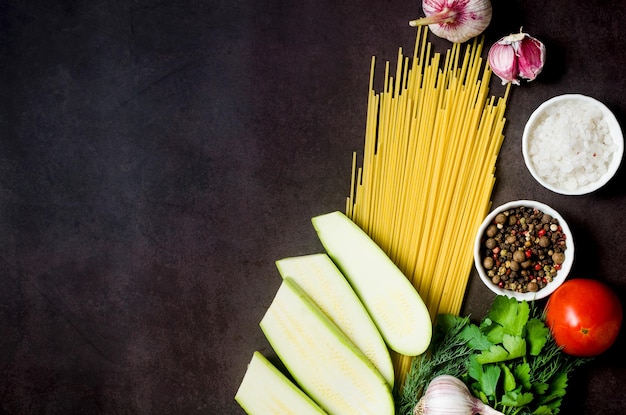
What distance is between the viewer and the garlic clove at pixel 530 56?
2000 mm

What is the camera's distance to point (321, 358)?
201cm

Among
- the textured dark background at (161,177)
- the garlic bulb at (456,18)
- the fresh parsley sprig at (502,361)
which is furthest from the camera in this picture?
the textured dark background at (161,177)

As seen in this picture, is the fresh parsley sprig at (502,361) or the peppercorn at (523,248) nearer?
the fresh parsley sprig at (502,361)

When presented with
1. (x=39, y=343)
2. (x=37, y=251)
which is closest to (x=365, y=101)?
(x=37, y=251)

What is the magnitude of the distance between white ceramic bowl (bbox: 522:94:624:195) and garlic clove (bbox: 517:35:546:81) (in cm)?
12

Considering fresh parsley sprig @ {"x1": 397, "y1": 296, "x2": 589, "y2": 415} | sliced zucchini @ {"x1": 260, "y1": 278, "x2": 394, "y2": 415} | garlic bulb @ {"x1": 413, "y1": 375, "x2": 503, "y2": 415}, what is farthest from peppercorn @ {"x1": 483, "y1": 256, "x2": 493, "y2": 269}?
sliced zucchini @ {"x1": 260, "y1": 278, "x2": 394, "y2": 415}

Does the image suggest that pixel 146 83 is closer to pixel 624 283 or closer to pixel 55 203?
pixel 55 203

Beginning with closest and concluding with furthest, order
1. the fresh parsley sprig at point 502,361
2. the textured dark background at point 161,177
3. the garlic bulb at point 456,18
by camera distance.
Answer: the fresh parsley sprig at point 502,361, the garlic bulb at point 456,18, the textured dark background at point 161,177

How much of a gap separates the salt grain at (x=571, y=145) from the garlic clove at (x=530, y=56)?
0.14m

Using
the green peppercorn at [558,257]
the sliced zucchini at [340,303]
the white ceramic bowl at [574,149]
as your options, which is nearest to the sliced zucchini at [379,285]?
the sliced zucchini at [340,303]

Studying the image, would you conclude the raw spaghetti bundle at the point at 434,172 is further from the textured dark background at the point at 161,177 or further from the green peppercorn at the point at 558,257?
the green peppercorn at the point at 558,257

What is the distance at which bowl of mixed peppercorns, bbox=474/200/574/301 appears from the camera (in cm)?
199

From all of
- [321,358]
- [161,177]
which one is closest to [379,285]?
[321,358]

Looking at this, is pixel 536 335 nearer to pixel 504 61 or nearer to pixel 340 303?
pixel 340 303
